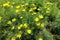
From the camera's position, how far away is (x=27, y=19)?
3258mm

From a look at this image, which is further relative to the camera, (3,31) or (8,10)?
(8,10)

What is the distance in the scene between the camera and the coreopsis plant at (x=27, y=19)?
316cm

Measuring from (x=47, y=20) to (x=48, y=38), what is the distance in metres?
0.41

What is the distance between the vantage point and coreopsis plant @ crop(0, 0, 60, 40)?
316 centimetres

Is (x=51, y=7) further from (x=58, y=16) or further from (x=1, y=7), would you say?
(x=1, y=7)

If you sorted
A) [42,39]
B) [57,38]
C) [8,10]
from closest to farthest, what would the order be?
[42,39], [57,38], [8,10]

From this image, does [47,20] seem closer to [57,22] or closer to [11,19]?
[57,22]

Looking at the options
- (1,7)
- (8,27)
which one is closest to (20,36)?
(8,27)

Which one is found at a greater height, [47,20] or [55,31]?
[47,20]

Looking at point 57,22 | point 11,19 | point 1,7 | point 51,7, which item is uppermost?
point 1,7

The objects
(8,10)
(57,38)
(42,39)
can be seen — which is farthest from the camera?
(8,10)

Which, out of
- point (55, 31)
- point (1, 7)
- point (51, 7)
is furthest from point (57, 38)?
point (1, 7)

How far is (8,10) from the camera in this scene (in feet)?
11.6

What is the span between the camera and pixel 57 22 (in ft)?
10.7
